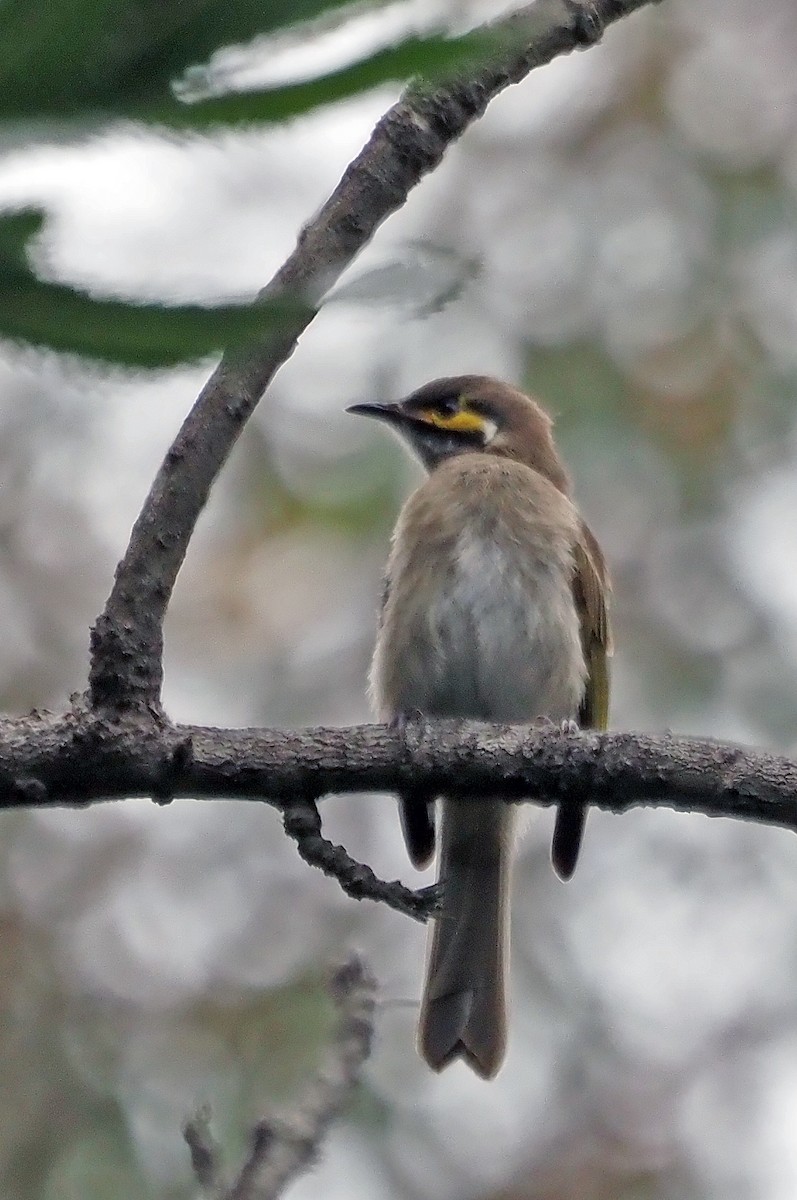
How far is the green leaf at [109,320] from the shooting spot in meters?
0.73

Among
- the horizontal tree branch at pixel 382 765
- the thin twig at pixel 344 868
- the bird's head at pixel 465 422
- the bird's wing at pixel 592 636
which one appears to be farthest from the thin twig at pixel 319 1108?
the bird's head at pixel 465 422

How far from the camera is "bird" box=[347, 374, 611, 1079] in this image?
5.16 m

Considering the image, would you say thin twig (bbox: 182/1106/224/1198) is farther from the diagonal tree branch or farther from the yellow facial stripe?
the yellow facial stripe

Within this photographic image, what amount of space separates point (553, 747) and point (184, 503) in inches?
34.9

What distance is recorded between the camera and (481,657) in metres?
5.22

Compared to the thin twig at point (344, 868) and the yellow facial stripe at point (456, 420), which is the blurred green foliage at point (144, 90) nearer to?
the thin twig at point (344, 868)

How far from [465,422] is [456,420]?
0.12 feet

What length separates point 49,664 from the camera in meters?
8.34

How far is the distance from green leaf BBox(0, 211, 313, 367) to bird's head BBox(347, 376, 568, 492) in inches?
213

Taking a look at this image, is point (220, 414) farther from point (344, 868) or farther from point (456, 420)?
point (456, 420)

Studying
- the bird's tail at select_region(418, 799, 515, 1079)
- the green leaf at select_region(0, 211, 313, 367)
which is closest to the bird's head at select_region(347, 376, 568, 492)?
the bird's tail at select_region(418, 799, 515, 1079)

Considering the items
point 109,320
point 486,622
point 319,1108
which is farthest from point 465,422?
point 109,320

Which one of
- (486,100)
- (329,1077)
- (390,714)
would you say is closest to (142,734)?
(329,1077)

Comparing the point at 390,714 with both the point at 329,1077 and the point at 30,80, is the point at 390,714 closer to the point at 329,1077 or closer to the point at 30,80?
the point at 329,1077
